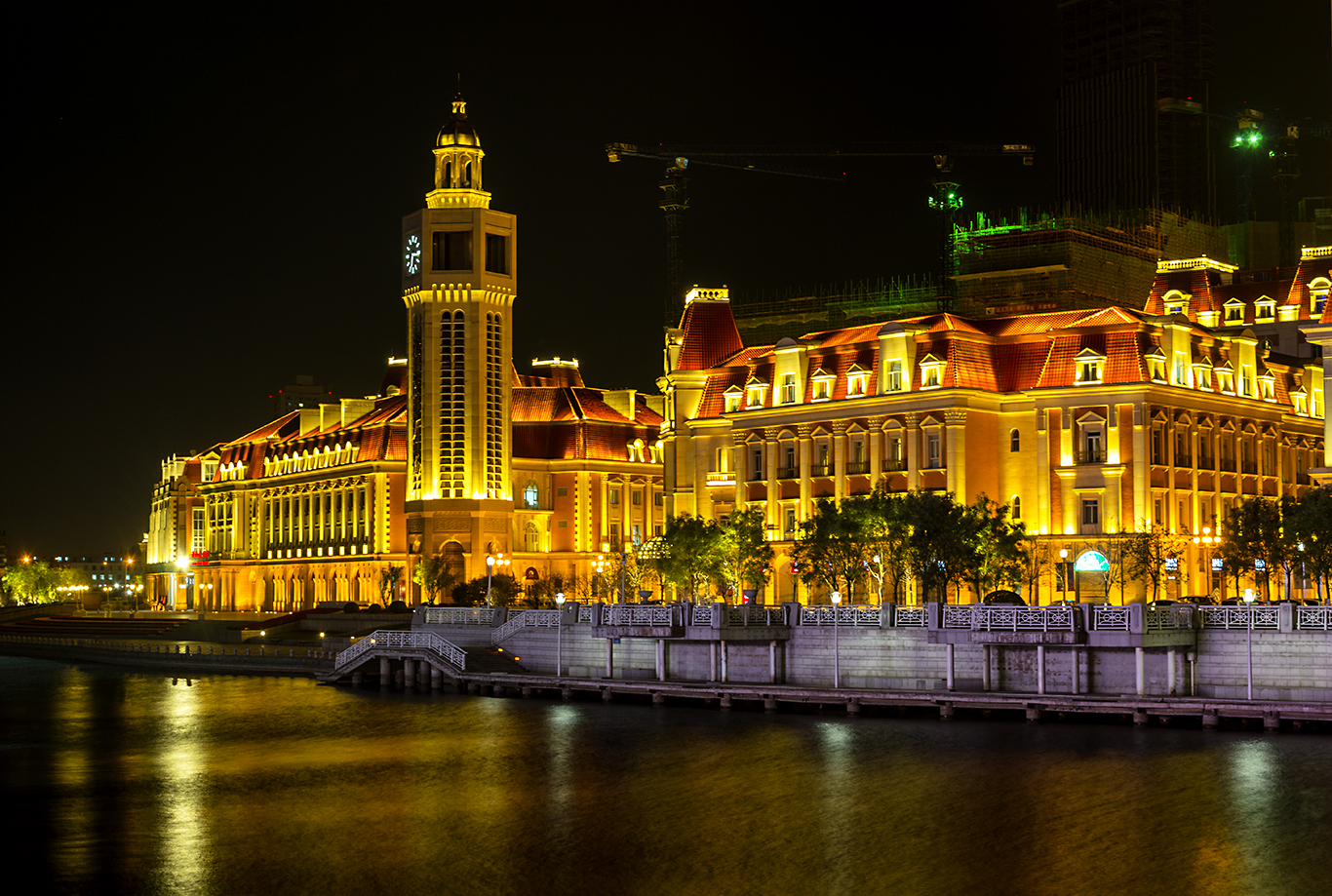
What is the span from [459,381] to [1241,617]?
90.7 meters

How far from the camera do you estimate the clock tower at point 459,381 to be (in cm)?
15125

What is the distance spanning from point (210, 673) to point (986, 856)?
8055cm

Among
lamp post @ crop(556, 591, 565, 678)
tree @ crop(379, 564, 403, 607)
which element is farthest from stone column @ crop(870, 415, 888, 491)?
tree @ crop(379, 564, 403, 607)

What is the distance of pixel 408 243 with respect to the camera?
507 ft

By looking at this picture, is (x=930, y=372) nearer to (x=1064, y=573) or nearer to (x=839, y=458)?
(x=839, y=458)

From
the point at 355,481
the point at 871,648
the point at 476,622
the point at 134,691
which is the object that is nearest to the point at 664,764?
the point at 871,648

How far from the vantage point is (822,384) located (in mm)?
121562

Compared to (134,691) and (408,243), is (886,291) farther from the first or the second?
(134,691)

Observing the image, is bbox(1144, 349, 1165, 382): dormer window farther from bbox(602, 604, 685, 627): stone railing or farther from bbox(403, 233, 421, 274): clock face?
bbox(403, 233, 421, 274): clock face

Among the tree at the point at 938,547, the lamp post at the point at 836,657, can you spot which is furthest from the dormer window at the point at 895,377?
the lamp post at the point at 836,657

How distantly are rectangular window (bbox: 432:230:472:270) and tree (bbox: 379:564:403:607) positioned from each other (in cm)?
2723

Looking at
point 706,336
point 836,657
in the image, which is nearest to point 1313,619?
point 836,657

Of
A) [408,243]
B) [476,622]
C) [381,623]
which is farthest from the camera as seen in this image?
[408,243]

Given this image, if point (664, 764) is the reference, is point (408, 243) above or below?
above
